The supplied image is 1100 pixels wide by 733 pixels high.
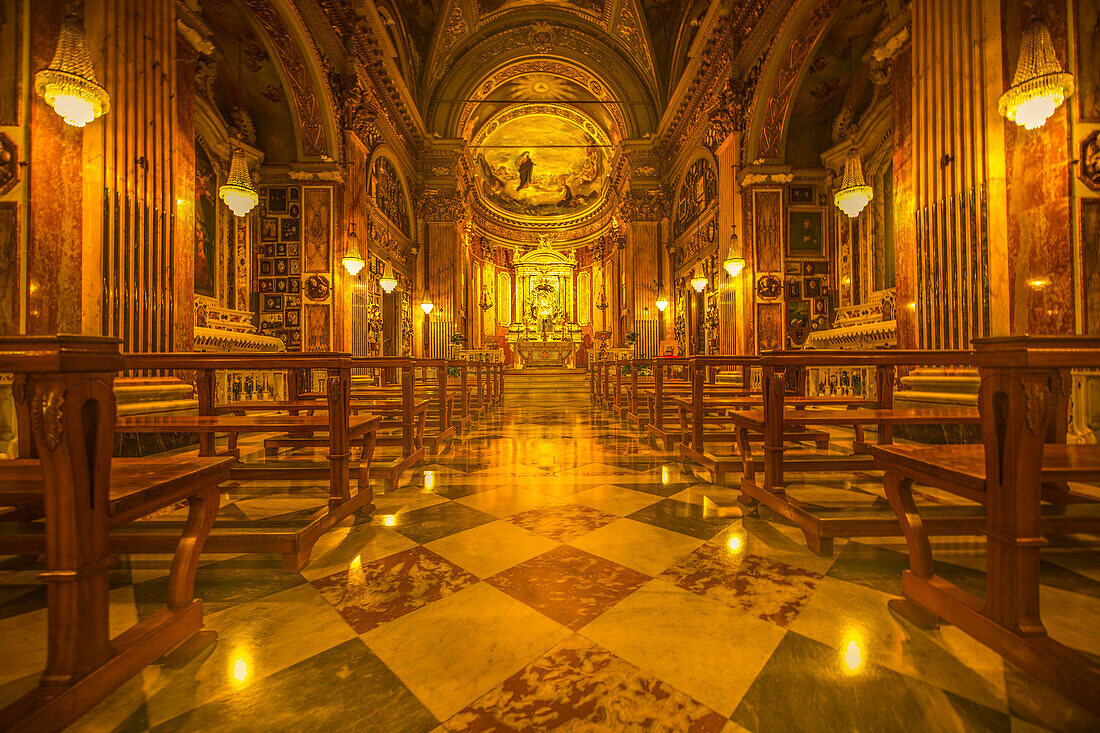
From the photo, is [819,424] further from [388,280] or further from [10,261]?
[388,280]

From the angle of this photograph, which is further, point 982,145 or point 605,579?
point 982,145

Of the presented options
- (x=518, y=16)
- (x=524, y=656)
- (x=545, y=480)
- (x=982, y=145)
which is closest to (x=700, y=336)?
(x=982, y=145)

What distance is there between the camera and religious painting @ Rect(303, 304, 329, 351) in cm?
848

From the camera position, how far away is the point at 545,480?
11.0 ft

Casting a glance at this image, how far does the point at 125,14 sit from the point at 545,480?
5609 mm

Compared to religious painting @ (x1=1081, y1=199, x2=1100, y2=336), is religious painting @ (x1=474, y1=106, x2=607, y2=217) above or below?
above

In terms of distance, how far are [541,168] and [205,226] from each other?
49.9 feet

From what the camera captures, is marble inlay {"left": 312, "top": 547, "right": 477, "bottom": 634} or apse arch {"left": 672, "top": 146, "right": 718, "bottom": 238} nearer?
marble inlay {"left": 312, "top": 547, "right": 477, "bottom": 634}

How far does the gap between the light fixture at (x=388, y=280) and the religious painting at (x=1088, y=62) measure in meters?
10.6

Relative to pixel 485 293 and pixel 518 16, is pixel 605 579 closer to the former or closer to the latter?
pixel 518 16

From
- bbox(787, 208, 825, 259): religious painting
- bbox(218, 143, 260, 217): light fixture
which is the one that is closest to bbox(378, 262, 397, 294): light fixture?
bbox(218, 143, 260, 217): light fixture

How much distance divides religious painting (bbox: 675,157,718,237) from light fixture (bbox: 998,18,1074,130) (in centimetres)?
767

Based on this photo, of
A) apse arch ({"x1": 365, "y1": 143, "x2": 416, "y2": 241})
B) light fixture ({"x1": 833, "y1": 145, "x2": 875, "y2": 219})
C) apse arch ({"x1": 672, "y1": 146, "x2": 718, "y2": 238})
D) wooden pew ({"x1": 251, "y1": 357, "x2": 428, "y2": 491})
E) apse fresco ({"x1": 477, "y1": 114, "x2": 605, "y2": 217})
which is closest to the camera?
wooden pew ({"x1": 251, "y1": 357, "x2": 428, "y2": 491})

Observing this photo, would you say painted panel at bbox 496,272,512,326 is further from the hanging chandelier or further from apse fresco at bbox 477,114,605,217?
the hanging chandelier
